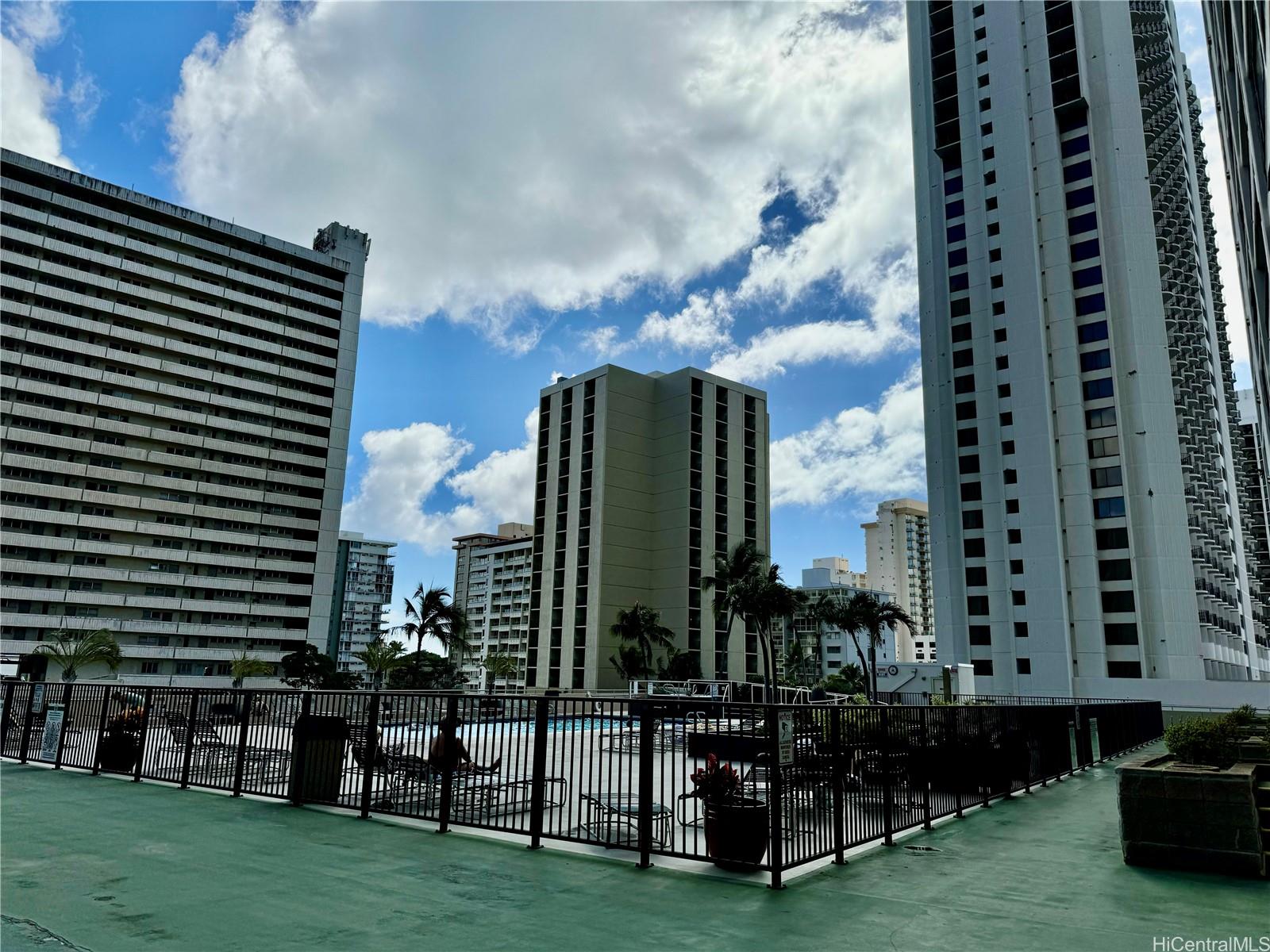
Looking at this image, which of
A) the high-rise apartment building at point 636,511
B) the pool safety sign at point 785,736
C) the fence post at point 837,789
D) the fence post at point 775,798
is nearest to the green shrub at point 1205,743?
the fence post at point 837,789

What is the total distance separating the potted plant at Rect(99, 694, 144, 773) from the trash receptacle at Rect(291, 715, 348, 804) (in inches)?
203

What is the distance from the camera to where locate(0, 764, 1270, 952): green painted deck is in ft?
18.7

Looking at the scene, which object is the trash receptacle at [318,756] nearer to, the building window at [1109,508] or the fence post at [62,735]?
the fence post at [62,735]

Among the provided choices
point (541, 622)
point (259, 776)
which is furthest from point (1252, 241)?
point (541, 622)

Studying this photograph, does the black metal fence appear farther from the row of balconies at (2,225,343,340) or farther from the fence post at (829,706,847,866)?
the row of balconies at (2,225,343,340)

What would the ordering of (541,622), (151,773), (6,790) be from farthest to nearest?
(541,622) → (151,773) → (6,790)

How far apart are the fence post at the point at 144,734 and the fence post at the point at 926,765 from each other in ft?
42.5

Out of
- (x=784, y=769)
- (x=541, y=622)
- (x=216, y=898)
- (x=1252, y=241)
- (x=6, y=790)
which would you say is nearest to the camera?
(x=216, y=898)

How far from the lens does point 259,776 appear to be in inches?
474

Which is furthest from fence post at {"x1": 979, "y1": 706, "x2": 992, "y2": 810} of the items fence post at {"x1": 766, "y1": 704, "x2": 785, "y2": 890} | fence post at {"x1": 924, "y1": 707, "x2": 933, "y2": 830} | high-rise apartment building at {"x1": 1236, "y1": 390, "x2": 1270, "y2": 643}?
high-rise apartment building at {"x1": 1236, "y1": 390, "x2": 1270, "y2": 643}

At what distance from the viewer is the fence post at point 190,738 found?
12734 mm

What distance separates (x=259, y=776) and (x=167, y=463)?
283 ft

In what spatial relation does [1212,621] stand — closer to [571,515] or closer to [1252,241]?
[1252,241]

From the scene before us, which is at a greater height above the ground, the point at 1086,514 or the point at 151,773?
the point at 1086,514
